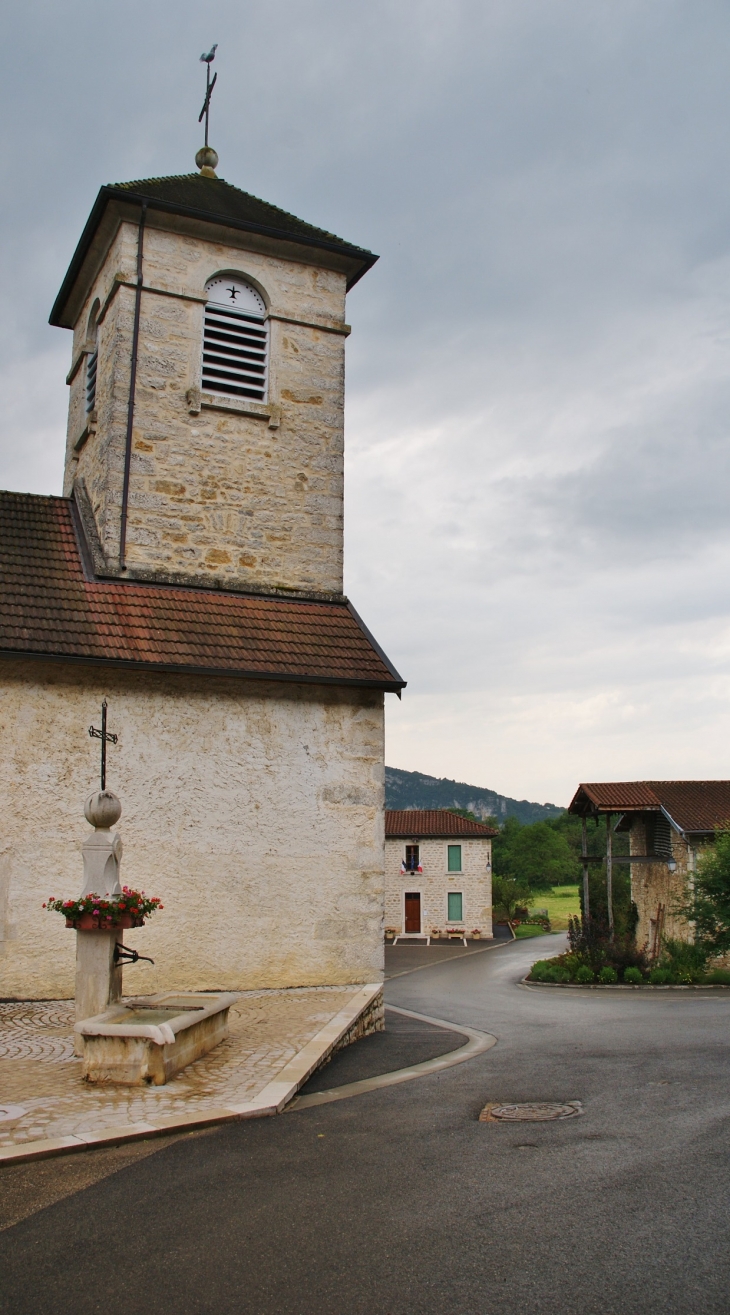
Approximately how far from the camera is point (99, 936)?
7094mm

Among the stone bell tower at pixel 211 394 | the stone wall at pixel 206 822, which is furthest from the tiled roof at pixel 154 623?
the stone bell tower at pixel 211 394

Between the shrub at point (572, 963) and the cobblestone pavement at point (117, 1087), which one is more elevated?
the cobblestone pavement at point (117, 1087)

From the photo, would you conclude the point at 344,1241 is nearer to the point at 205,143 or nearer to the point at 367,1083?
the point at 367,1083

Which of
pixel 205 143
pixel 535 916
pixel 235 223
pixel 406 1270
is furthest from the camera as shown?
pixel 535 916

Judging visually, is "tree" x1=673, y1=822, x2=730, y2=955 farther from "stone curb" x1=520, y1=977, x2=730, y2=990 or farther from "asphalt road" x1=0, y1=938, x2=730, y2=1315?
"asphalt road" x1=0, y1=938, x2=730, y2=1315

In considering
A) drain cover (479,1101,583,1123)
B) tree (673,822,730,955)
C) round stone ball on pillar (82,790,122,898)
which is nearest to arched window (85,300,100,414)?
round stone ball on pillar (82,790,122,898)

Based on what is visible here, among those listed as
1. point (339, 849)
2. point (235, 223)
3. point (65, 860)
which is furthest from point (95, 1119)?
point (235, 223)

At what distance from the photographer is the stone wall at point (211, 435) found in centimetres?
1199

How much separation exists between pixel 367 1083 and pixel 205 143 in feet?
47.6

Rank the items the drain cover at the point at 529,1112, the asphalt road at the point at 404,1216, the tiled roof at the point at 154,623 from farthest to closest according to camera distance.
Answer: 1. the tiled roof at the point at 154,623
2. the drain cover at the point at 529,1112
3. the asphalt road at the point at 404,1216

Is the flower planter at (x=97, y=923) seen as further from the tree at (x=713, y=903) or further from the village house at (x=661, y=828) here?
the village house at (x=661, y=828)

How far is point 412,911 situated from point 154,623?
33.5 metres

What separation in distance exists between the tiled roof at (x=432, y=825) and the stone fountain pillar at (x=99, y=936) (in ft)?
112

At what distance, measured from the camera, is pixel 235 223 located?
42.1ft
